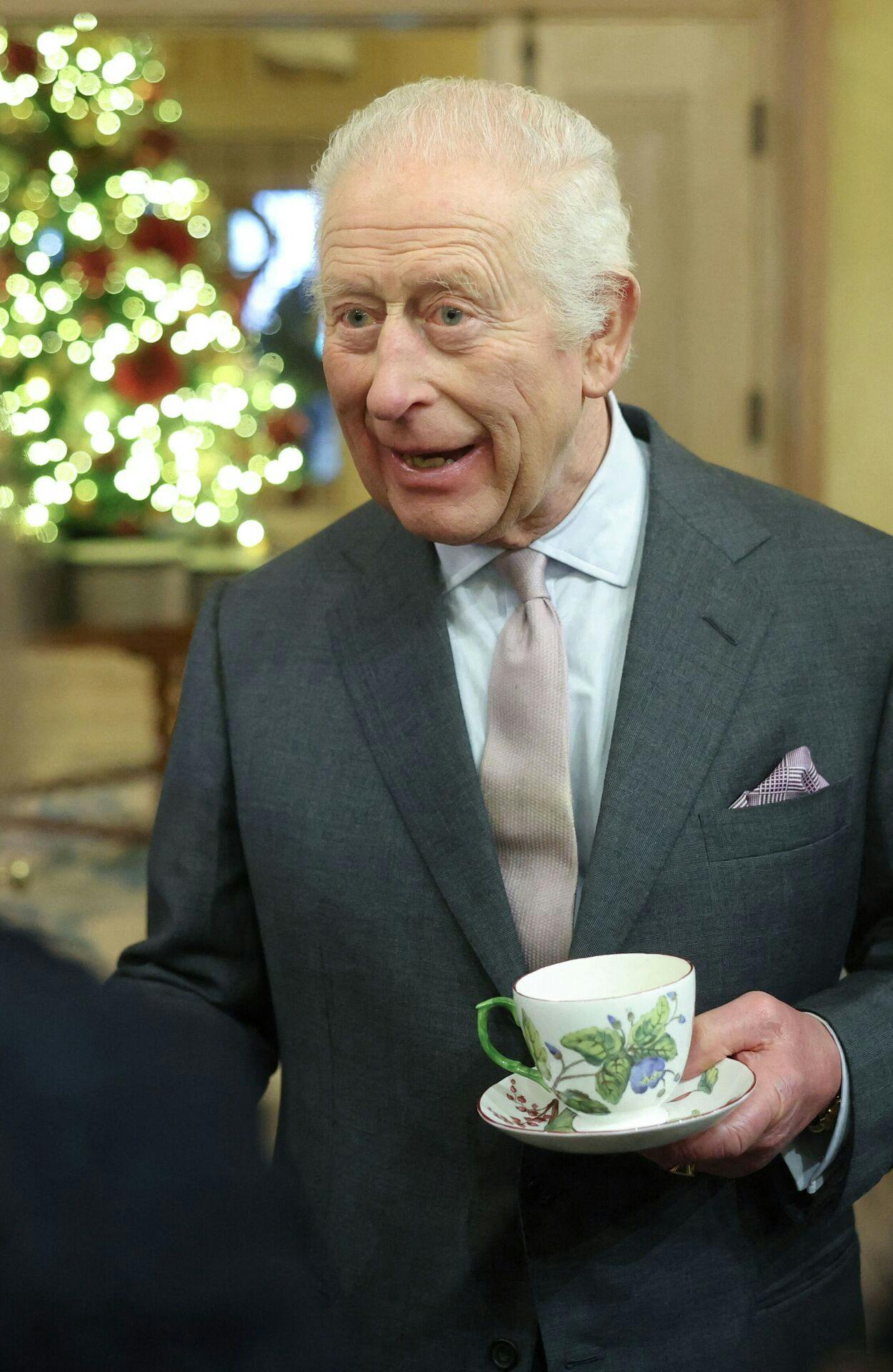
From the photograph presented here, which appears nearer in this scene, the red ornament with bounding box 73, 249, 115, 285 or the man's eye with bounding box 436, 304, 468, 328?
the man's eye with bounding box 436, 304, 468, 328

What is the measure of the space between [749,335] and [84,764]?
308 centimetres

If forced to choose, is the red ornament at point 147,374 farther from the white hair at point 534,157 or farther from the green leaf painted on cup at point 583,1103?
the green leaf painted on cup at point 583,1103

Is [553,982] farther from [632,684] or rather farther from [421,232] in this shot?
[421,232]

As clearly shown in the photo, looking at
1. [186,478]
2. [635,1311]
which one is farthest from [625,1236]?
[186,478]

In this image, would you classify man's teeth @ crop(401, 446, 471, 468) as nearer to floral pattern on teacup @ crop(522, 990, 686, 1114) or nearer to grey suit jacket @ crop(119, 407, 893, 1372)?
grey suit jacket @ crop(119, 407, 893, 1372)

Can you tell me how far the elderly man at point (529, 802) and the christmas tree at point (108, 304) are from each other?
3.23 meters

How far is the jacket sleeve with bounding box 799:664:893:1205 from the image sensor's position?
3.58 ft

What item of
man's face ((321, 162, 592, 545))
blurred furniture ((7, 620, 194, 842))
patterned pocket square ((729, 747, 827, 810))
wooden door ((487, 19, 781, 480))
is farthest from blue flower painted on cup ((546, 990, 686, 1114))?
blurred furniture ((7, 620, 194, 842))

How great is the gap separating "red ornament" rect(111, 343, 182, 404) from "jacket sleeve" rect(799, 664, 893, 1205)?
363 centimetres

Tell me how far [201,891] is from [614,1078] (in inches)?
18.4

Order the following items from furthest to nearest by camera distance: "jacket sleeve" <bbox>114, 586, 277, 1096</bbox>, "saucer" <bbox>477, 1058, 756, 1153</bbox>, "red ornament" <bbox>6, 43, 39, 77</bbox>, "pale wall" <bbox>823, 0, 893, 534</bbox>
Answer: "red ornament" <bbox>6, 43, 39, 77</bbox>
"pale wall" <bbox>823, 0, 893, 534</bbox>
"jacket sleeve" <bbox>114, 586, 277, 1096</bbox>
"saucer" <bbox>477, 1058, 756, 1153</bbox>

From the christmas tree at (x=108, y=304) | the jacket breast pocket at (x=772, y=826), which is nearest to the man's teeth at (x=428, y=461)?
the jacket breast pocket at (x=772, y=826)

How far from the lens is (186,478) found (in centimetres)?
454

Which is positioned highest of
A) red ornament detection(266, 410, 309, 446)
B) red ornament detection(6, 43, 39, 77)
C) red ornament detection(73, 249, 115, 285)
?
red ornament detection(6, 43, 39, 77)
